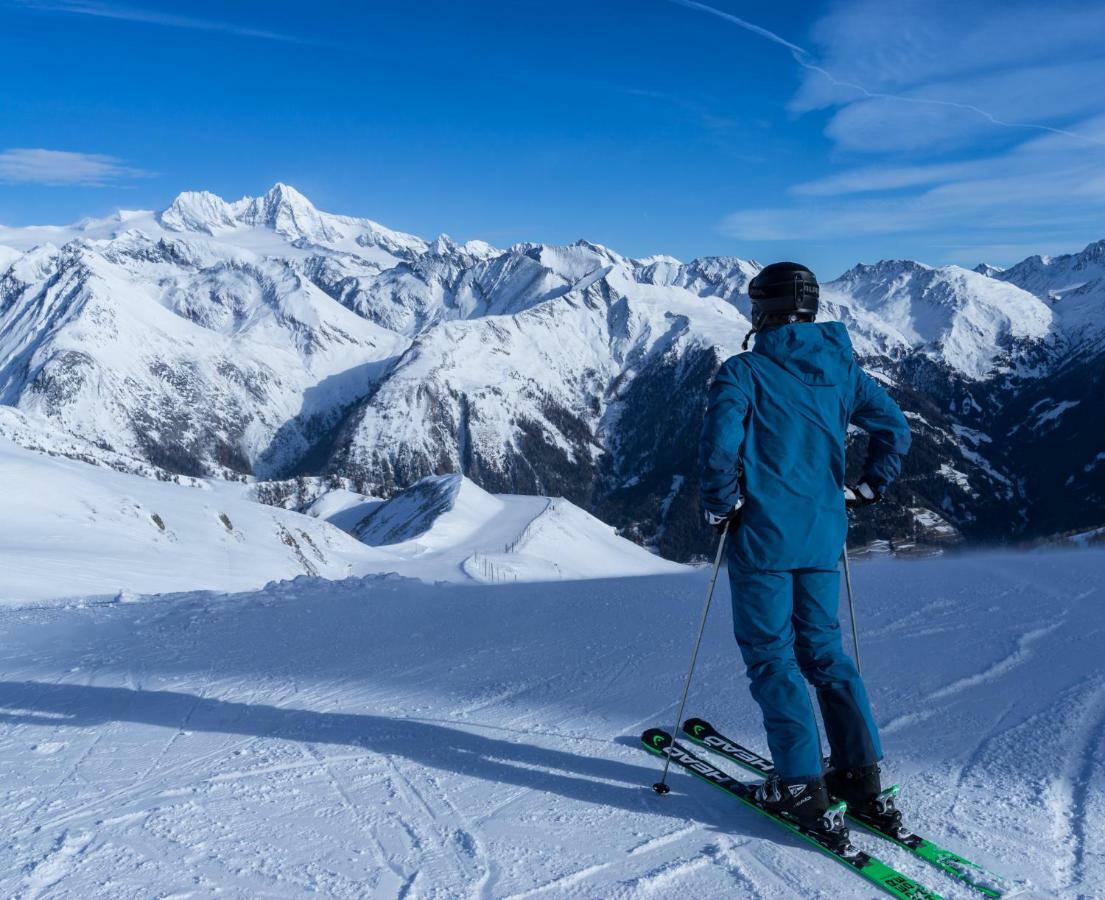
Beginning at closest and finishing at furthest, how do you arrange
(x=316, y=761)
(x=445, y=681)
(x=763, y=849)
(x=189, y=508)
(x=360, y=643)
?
(x=763, y=849) → (x=316, y=761) → (x=445, y=681) → (x=360, y=643) → (x=189, y=508)

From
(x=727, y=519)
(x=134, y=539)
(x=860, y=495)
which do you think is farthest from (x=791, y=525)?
(x=134, y=539)

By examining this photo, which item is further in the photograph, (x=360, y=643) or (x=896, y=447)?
(x=360, y=643)

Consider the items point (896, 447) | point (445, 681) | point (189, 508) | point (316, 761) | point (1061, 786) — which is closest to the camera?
point (1061, 786)

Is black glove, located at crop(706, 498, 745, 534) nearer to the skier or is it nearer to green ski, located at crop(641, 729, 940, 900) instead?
the skier

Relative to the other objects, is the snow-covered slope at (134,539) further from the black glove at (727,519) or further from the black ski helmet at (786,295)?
the black ski helmet at (786,295)

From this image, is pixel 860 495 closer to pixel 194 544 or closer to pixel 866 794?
pixel 866 794

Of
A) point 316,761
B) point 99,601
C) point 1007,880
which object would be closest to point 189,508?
point 99,601

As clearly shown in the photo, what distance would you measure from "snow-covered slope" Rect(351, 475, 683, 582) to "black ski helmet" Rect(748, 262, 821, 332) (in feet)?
171

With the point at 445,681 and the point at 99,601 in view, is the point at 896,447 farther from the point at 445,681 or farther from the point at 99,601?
the point at 99,601

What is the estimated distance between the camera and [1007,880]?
3.62 meters

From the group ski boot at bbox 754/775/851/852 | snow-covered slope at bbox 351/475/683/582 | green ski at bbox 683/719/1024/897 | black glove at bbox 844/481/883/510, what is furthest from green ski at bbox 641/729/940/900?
snow-covered slope at bbox 351/475/683/582

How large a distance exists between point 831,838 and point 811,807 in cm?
18

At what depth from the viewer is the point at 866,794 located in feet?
14.2

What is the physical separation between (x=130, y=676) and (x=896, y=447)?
7.23m
